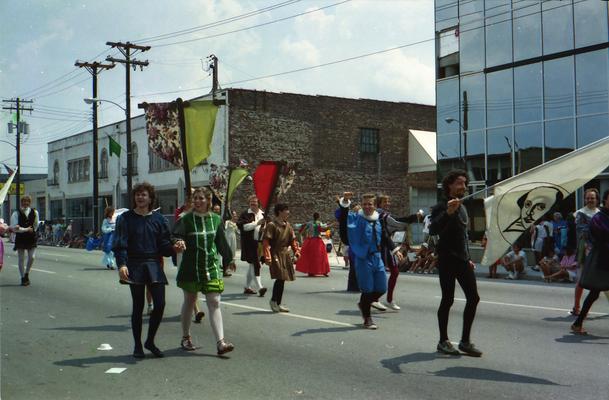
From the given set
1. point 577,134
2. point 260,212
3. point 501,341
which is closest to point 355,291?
point 260,212

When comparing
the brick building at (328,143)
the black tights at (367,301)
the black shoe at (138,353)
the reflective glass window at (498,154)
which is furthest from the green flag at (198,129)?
the brick building at (328,143)

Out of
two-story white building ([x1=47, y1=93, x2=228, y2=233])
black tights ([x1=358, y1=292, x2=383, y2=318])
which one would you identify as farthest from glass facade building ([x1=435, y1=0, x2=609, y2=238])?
black tights ([x1=358, y1=292, x2=383, y2=318])

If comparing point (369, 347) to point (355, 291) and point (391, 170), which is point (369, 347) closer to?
point (355, 291)

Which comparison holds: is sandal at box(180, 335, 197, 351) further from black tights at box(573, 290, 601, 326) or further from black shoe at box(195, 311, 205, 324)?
black tights at box(573, 290, 601, 326)

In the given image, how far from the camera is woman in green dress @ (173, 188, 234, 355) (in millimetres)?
7273

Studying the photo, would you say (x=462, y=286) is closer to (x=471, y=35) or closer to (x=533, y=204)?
(x=533, y=204)

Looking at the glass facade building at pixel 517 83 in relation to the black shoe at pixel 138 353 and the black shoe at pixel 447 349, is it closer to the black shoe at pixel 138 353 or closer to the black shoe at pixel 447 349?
the black shoe at pixel 447 349

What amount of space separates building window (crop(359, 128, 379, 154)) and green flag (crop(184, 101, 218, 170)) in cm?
3290

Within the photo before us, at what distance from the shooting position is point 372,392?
579 cm

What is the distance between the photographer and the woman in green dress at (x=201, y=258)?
7.27m

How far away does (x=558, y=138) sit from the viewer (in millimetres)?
23828

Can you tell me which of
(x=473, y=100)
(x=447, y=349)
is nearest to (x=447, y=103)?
(x=473, y=100)

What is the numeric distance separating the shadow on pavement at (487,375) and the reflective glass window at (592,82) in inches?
720

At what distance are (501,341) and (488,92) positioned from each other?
64.3ft
